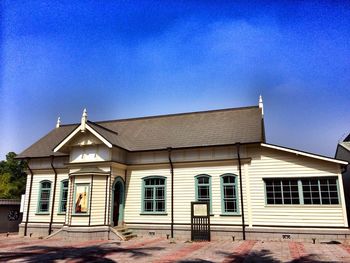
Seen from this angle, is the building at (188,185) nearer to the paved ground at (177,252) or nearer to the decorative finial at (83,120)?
the decorative finial at (83,120)

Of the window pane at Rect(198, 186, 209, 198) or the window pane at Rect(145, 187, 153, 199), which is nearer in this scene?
the window pane at Rect(198, 186, 209, 198)

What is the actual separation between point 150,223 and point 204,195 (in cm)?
362

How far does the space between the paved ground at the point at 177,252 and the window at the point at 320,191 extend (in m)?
2.24

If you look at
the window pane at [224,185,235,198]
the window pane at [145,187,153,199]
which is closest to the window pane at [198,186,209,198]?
the window pane at [224,185,235,198]

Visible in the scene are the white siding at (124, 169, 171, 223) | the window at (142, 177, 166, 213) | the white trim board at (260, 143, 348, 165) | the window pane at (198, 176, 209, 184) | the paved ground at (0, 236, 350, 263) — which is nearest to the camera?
the paved ground at (0, 236, 350, 263)

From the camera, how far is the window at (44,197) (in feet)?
62.5

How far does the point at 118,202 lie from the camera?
17.8 meters

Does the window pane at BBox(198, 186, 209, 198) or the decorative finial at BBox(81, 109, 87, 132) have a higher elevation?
the decorative finial at BBox(81, 109, 87, 132)

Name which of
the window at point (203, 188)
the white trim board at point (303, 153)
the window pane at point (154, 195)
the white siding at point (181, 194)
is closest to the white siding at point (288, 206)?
the white trim board at point (303, 153)

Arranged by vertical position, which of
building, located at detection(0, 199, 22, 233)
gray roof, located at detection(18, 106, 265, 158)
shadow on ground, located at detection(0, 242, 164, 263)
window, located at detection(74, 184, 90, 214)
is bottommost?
shadow on ground, located at detection(0, 242, 164, 263)

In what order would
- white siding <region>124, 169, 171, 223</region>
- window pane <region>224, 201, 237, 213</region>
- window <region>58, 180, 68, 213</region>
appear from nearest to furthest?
1. window pane <region>224, 201, 237, 213</region>
2. white siding <region>124, 169, 171, 223</region>
3. window <region>58, 180, 68, 213</region>

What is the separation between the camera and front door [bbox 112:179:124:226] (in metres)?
17.3

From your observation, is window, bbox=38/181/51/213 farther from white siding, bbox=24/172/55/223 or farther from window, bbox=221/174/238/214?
window, bbox=221/174/238/214

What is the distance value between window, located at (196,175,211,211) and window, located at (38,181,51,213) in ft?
33.2
